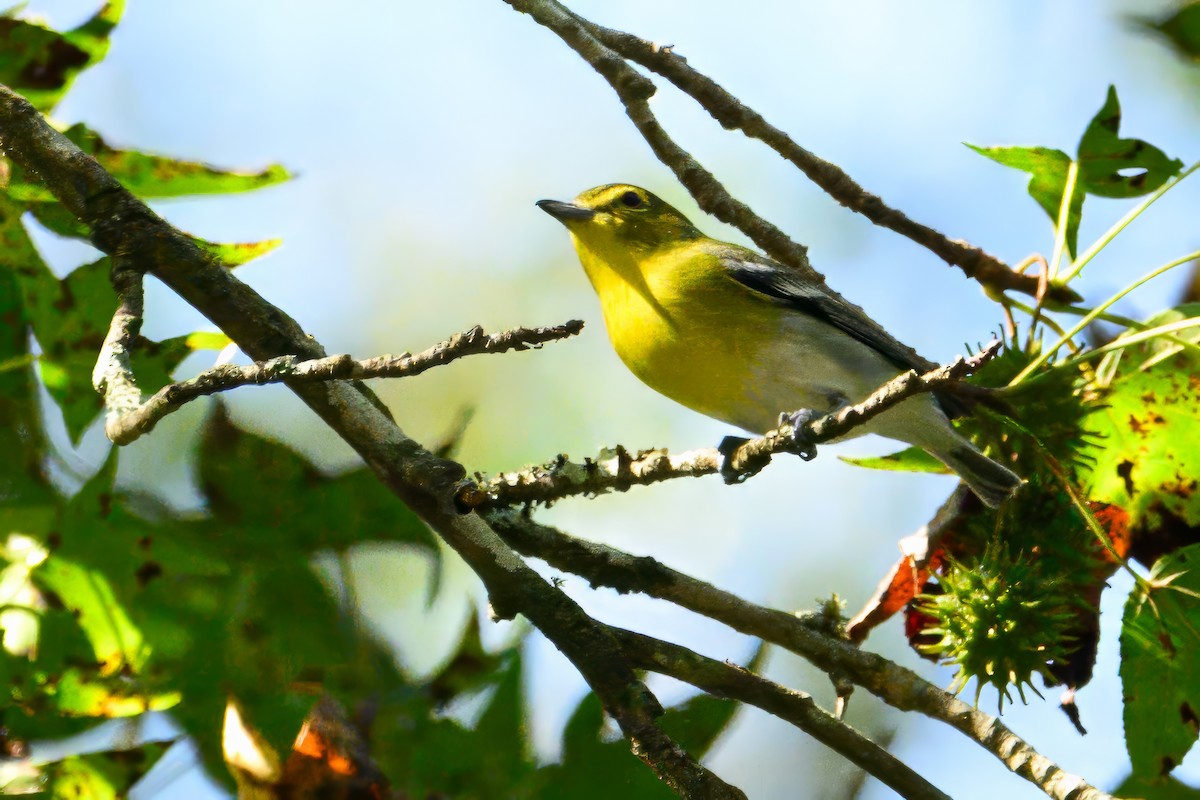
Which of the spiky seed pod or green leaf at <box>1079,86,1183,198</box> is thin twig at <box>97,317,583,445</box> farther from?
green leaf at <box>1079,86,1183,198</box>

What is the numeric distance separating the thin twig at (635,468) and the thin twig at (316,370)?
0.48 meters

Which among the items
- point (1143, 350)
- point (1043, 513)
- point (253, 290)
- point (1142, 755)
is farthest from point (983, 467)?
point (253, 290)

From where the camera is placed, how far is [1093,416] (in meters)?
3.47

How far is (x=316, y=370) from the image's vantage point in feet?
6.52

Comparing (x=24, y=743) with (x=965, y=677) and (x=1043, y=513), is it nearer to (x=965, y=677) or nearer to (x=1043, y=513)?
(x=965, y=677)

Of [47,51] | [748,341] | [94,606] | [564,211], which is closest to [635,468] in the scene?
[748,341]

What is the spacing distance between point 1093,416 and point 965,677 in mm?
955

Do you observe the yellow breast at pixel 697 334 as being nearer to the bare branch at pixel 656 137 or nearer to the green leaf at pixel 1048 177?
the bare branch at pixel 656 137

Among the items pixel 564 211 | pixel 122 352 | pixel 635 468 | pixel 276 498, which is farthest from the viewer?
pixel 564 211

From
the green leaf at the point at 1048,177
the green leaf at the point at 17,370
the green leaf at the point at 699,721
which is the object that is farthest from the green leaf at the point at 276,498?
the green leaf at the point at 1048,177

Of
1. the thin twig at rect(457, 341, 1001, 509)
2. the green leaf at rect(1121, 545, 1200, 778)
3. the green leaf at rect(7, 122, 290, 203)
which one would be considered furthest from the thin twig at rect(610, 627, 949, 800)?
the green leaf at rect(7, 122, 290, 203)

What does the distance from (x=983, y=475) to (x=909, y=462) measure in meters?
0.32

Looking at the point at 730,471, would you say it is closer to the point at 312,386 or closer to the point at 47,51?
the point at 312,386

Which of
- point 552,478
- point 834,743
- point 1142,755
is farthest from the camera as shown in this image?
Result: point 552,478
